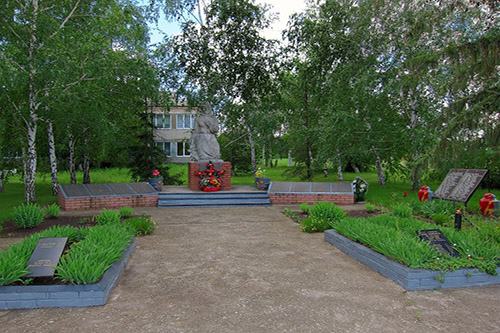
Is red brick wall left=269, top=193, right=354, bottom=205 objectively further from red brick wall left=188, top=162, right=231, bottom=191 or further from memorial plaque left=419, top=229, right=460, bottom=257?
memorial plaque left=419, top=229, right=460, bottom=257

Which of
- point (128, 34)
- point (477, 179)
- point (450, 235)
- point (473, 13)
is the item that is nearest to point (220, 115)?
point (128, 34)

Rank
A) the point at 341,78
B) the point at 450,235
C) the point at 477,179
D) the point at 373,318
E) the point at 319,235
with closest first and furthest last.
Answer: the point at 373,318
the point at 450,235
the point at 319,235
the point at 477,179
the point at 341,78

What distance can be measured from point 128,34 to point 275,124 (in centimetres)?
804

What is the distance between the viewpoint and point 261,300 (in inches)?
153

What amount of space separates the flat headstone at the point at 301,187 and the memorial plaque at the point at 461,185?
4.24 m

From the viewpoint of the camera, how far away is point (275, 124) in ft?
55.2

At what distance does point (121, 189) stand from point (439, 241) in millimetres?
9411

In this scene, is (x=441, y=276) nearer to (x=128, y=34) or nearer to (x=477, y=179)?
(x=477, y=179)

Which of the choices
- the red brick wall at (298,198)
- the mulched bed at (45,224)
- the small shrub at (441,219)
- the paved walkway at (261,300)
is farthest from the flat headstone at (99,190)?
the small shrub at (441,219)

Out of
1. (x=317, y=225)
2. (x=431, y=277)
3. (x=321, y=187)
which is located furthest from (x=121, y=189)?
(x=431, y=277)

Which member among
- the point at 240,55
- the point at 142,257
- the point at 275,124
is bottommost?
the point at 142,257

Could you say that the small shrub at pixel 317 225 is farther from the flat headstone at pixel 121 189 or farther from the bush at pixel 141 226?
the flat headstone at pixel 121 189

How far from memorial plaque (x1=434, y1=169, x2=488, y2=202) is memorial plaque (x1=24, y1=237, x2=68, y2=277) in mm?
7931

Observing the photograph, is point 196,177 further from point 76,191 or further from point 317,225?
point 317,225
